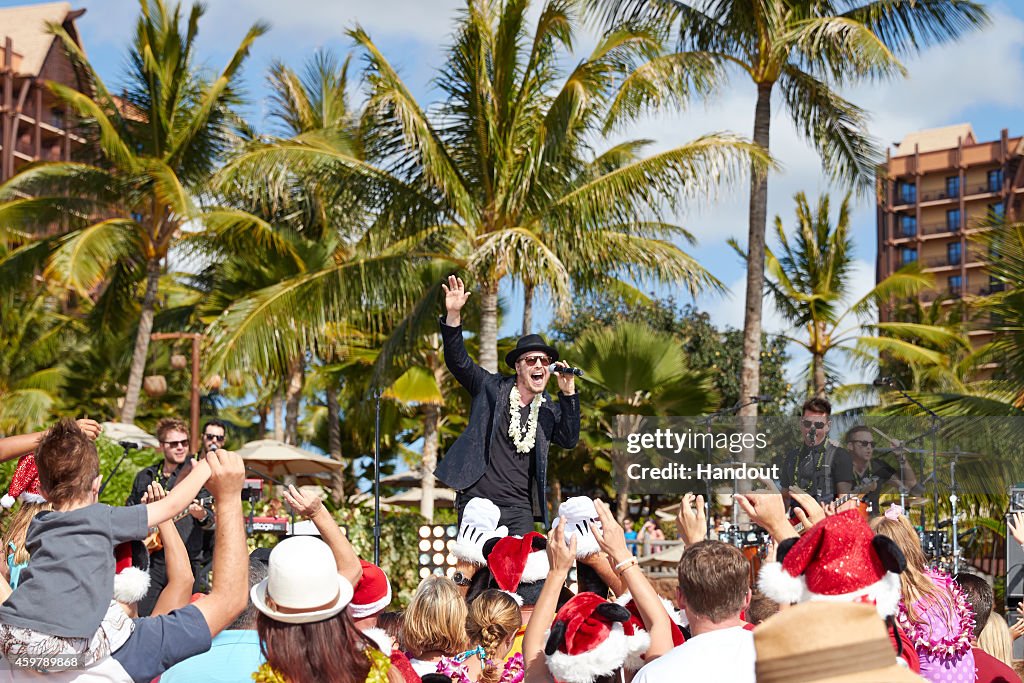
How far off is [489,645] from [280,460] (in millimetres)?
15514

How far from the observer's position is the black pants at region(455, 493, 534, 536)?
6129 mm

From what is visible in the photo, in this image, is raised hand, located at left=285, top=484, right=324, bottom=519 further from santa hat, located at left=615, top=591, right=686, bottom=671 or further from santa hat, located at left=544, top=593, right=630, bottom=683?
santa hat, located at left=615, top=591, right=686, bottom=671

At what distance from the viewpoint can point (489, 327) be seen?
15.1m

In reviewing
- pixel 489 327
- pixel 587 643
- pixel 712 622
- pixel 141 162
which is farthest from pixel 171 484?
pixel 141 162

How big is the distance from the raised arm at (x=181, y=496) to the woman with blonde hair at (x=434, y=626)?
4.99 ft

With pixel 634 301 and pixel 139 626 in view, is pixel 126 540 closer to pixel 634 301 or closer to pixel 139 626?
pixel 139 626

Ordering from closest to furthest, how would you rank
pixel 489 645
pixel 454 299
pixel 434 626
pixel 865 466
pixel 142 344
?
pixel 434 626 → pixel 489 645 → pixel 454 299 → pixel 865 466 → pixel 142 344

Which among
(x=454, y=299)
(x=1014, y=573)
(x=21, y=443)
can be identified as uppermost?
(x=454, y=299)

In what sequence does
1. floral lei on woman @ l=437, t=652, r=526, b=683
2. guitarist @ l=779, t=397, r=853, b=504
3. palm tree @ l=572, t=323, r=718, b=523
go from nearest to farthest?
floral lei on woman @ l=437, t=652, r=526, b=683 → guitarist @ l=779, t=397, r=853, b=504 → palm tree @ l=572, t=323, r=718, b=523

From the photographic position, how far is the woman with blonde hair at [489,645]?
416 cm

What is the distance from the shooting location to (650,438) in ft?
32.3

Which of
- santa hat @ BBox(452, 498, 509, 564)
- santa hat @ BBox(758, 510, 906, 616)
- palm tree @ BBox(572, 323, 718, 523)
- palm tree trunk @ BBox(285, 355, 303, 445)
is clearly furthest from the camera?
palm tree trunk @ BBox(285, 355, 303, 445)

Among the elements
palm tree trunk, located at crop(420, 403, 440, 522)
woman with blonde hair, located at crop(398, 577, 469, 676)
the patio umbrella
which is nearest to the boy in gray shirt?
woman with blonde hair, located at crop(398, 577, 469, 676)

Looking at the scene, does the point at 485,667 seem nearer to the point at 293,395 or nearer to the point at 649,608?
the point at 649,608
